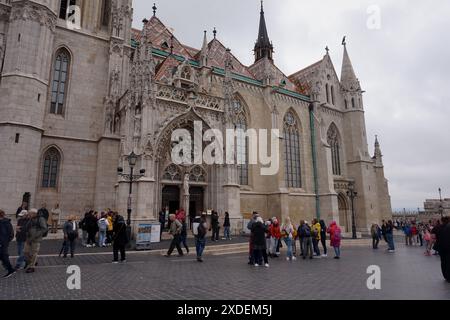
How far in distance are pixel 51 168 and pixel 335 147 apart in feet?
94.0

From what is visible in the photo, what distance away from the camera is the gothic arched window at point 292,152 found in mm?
28156

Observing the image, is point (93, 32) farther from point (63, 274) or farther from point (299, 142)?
point (299, 142)

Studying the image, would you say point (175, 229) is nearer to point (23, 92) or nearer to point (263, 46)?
point (23, 92)

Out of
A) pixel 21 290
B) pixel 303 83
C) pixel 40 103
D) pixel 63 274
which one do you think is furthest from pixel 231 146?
pixel 303 83

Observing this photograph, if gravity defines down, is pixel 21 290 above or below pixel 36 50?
below

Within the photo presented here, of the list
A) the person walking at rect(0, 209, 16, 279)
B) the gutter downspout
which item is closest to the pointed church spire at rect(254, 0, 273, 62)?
the gutter downspout

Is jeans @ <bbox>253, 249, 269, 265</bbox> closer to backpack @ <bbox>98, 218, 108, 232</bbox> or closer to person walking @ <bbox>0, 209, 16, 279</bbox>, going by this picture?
person walking @ <bbox>0, 209, 16, 279</bbox>

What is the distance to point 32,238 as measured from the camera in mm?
7453

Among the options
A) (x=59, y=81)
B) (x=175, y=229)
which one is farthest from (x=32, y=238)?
(x=59, y=81)

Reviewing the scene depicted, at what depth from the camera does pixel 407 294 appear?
210 inches

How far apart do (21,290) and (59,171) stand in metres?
13.5

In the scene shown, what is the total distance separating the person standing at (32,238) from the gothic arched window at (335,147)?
30651 mm

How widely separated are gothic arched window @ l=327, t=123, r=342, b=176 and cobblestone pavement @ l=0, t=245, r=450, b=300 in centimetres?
2511

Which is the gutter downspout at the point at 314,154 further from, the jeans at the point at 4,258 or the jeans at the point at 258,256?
the jeans at the point at 4,258
